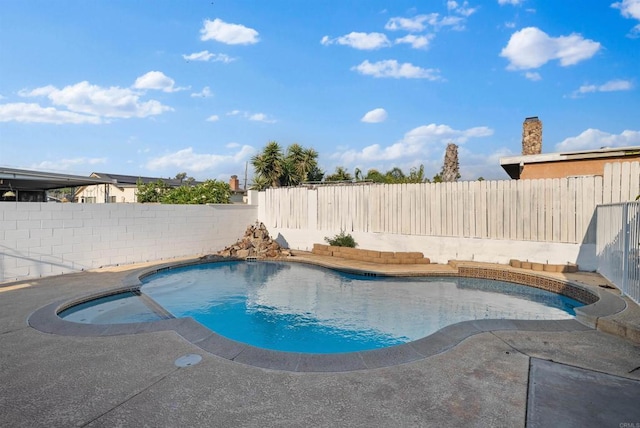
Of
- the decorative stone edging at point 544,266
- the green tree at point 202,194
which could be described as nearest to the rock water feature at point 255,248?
the green tree at point 202,194

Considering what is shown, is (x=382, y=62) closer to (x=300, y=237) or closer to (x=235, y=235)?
(x=300, y=237)

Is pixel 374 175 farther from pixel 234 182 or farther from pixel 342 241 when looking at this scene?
pixel 342 241

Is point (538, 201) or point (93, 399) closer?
point (93, 399)

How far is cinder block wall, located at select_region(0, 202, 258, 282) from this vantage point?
Answer: 300 inches

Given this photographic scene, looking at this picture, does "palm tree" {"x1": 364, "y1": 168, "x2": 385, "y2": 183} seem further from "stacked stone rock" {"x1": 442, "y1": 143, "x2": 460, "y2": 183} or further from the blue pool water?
the blue pool water

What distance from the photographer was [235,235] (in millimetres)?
13539

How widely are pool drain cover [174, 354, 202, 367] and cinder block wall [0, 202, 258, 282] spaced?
665 centimetres

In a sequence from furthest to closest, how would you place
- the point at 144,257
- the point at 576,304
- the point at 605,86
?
the point at 605,86, the point at 144,257, the point at 576,304

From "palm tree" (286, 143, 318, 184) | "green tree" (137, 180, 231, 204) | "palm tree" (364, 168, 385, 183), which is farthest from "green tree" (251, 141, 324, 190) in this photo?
"palm tree" (364, 168, 385, 183)

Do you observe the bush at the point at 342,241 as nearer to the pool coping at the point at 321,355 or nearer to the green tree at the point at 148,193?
the pool coping at the point at 321,355

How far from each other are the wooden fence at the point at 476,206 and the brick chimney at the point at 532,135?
4.89m

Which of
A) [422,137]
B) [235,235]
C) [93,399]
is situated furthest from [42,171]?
[422,137]

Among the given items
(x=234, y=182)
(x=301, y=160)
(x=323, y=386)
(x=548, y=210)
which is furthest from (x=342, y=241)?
(x=234, y=182)

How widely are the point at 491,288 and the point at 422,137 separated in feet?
41.5
